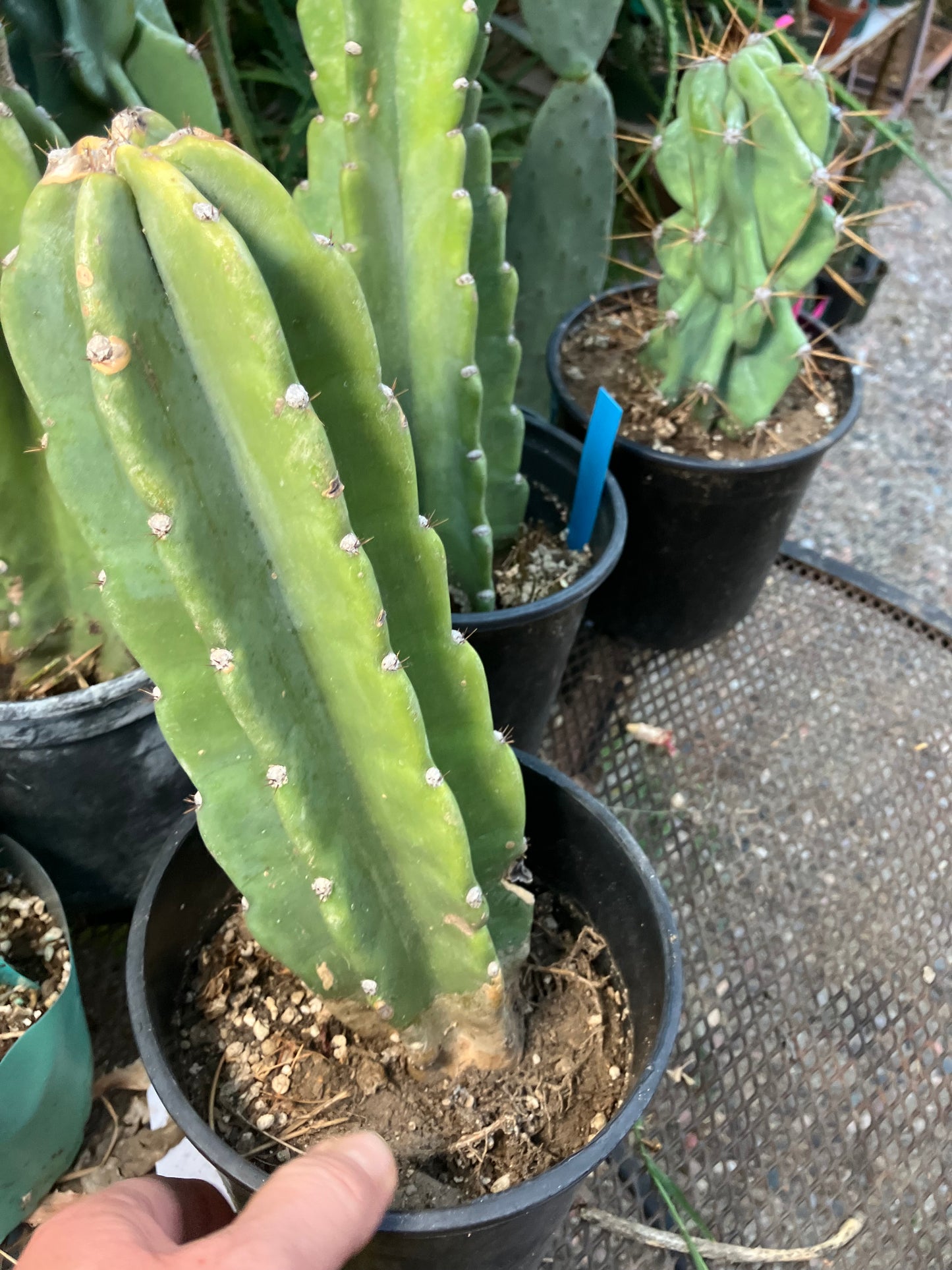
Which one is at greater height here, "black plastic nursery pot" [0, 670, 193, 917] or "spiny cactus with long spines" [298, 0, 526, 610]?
"spiny cactus with long spines" [298, 0, 526, 610]

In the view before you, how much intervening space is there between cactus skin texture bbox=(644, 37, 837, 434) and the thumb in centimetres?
112

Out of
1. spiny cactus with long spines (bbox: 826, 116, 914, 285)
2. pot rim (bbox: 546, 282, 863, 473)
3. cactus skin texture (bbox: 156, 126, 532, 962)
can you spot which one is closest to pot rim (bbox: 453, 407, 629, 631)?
pot rim (bbox: 546, 282, 863, 473)

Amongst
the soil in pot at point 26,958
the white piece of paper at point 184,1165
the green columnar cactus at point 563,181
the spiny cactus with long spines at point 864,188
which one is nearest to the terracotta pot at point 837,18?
the spiny cactus with long spines at point 864,188

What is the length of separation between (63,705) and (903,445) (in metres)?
1.90

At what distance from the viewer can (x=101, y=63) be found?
0.96 metres

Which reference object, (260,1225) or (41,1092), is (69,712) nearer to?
(41,1092)

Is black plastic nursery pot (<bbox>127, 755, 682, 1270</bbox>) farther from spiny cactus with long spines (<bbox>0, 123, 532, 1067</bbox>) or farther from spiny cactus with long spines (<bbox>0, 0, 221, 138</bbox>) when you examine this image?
spiny cactus with long spines (<bbox>0, 0, 221, 138</bbox>)

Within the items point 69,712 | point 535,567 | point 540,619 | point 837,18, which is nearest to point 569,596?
point 540,619

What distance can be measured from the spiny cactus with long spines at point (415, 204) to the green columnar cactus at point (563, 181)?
58cm

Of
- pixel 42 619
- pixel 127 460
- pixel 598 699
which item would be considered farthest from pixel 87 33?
pixel 598 699

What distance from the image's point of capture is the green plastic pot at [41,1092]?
0.77m

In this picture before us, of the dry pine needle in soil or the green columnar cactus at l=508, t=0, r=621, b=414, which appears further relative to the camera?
the green columnar cactus at l=508, t=0, r=621, b=414

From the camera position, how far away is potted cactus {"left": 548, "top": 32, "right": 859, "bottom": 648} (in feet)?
3.82

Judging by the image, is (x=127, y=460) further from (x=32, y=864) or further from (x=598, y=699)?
(x=598, y=699)
